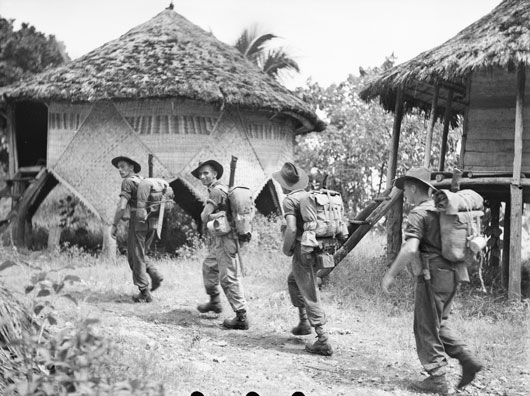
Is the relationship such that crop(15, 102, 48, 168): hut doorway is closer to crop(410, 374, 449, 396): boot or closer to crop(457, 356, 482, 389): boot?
crop(410, 374, 449, 396): boot

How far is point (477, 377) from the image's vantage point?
19.3 feet

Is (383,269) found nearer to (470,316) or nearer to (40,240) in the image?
(470,316)

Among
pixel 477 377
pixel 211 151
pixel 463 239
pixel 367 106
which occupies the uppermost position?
pixel 367 106

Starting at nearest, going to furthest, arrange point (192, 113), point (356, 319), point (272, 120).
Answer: point (356, 319) → point (192, 113) → point (272, 120)

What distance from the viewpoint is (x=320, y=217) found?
615 centimetres

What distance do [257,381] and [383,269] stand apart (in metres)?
5.24

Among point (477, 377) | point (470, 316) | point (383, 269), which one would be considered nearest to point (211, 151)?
point (383, 269)

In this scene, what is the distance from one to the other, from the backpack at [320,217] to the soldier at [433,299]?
97 cm

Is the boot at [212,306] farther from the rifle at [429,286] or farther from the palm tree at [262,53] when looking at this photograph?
the palm tree at [262,53]

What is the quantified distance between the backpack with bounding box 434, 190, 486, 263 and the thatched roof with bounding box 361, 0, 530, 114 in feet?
14.6

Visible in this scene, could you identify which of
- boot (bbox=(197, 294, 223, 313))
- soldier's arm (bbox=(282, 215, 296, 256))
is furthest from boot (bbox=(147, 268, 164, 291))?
soldier's arm (bbox=(282, 215, 296, 256))

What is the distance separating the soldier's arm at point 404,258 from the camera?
5078 mm

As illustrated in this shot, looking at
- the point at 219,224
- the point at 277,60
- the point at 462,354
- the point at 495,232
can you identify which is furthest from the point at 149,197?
the point at 277,60

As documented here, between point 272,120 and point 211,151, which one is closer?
point 211,151
